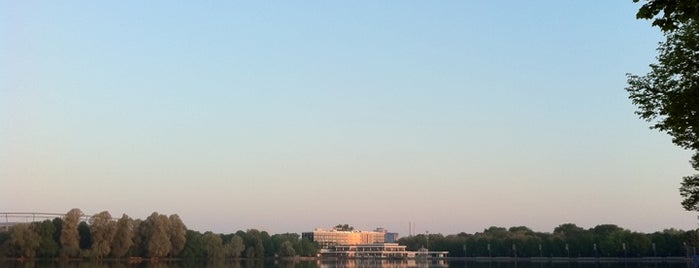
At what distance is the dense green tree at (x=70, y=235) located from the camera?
113m

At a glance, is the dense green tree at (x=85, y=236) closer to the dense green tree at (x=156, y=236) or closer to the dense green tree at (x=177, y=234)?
the dense green tree at (x=156, y=236)

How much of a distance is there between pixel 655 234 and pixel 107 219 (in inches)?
4322

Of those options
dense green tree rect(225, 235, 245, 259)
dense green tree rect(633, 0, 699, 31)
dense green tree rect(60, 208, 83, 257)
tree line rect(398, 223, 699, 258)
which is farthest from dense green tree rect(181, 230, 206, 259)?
dense green tree rect(633, 0, 699, 31)

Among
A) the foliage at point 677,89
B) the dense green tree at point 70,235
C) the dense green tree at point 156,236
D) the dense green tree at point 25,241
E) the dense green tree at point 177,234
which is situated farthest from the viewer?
the dense green tree at point 177,234

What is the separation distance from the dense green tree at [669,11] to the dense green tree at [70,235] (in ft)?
373

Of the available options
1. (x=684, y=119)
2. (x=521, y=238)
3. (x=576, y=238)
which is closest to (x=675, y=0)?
(x=684, y=119)

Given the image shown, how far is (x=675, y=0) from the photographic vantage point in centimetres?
1013

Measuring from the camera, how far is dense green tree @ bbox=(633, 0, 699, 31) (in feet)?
32.7

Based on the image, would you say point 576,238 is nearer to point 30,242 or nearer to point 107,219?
point 107,219

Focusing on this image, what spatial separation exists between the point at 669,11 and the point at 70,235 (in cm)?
11425

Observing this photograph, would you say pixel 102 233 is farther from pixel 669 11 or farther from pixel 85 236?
pixel 669 11

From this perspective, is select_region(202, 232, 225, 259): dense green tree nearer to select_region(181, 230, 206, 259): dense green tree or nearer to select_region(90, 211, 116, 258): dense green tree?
select_region(181, 230, 206, 259): dense green tree

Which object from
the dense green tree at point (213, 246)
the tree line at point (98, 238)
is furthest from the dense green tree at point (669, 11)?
the dense green tree at point (213, 246)

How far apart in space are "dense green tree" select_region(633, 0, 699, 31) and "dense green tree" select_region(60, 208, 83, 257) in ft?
373
